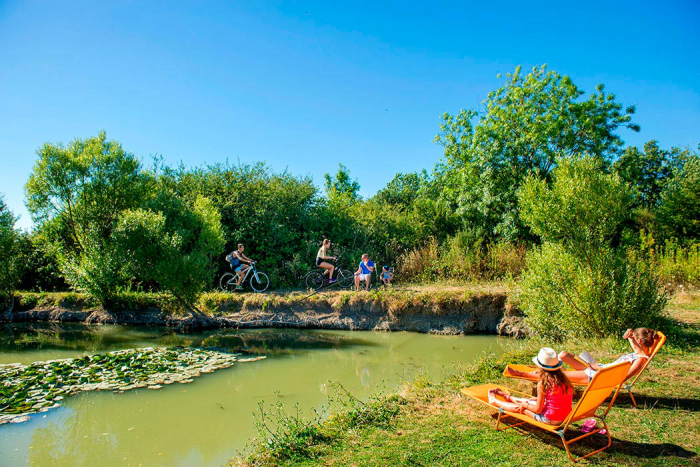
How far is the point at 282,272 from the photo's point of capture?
17266 mm

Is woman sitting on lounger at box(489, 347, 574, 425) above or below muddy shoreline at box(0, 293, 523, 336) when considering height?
above

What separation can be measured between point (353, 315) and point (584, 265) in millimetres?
7043

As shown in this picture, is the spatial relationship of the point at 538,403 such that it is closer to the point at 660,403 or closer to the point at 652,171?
the point at 660,403

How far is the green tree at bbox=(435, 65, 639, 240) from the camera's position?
1709 centimetres

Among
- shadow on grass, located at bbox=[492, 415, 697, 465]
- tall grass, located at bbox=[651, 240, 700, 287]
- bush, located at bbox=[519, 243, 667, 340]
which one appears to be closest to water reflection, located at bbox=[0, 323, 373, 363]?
bush, located at bbox=[519, 243, 667, 340]

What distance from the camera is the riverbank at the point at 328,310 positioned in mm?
11977

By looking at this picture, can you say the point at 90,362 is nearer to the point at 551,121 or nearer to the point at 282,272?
the point at 282,272

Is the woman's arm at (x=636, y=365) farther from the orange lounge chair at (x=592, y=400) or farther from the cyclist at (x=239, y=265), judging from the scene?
the cyclist at (x=239, y=265)

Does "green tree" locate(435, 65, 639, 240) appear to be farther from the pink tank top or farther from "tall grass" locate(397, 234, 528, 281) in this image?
the pink tank top

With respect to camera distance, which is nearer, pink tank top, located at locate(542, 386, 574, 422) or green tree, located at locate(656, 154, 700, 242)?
pink tank top, located at locate(542, 386, 574, 422)

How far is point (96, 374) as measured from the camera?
7.72 meters

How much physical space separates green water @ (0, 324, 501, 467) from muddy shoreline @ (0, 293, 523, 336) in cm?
56

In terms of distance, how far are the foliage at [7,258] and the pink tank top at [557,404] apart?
1816cm

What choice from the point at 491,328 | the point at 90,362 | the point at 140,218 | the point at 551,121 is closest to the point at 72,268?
the point at 140,218
